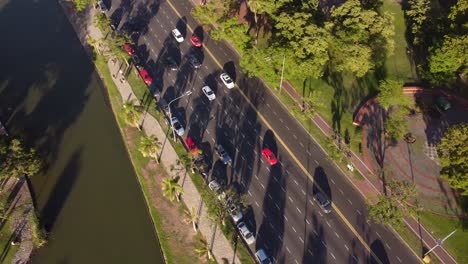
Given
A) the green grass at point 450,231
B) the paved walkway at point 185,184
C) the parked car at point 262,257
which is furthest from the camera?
the paved walkway at point 185,184

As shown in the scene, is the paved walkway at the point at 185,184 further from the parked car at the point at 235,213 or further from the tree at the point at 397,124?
the tree at the point at 397,124

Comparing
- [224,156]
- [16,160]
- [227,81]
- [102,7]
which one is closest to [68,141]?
[16,160]

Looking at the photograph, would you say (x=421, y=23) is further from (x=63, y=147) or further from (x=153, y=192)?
(x=63, y=147)

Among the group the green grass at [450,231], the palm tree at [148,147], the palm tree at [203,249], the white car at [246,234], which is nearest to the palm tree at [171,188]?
the palm tree at [148,147]

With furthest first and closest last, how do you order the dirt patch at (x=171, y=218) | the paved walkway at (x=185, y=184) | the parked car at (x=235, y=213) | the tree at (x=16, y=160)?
the tree at (x=16, y=160) → the parked car at (x=235, y=213) → the dirt patch at (x=171, y=218) → the paved walkway at (x=185, y=184)

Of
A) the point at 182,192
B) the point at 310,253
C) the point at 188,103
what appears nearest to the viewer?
the point at 310,253

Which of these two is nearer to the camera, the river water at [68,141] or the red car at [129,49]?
the river water at [68,141]

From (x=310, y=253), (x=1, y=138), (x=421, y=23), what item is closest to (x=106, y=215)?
(x=1, y=138)
